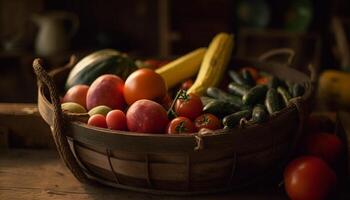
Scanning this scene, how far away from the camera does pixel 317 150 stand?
1.01 metres

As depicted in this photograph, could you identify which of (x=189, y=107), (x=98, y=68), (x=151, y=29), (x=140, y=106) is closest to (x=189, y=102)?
(x=189, y=107)

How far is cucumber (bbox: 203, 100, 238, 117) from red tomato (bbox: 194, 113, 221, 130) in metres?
0.04

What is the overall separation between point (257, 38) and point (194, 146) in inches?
80.6

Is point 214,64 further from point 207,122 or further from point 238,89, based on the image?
point 207,122

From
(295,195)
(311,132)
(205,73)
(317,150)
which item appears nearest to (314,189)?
(295,195)

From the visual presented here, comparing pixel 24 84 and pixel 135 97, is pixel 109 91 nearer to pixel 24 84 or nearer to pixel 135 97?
pixel 135 97

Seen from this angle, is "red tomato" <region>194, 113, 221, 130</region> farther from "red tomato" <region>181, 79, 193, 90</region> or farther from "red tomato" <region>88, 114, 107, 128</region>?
"red tomato" <region>181, 79, 193, 90</region>

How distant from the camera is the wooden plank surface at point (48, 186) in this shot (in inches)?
37.0

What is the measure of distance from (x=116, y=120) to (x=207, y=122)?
0.18m

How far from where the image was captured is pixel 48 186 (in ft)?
3.24

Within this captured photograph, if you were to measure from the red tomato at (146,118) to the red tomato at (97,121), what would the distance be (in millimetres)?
47

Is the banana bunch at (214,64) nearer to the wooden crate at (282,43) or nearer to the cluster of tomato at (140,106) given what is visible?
the cluster of tomato at (140,106)

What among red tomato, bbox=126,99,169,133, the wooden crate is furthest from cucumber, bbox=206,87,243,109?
the wooden crate

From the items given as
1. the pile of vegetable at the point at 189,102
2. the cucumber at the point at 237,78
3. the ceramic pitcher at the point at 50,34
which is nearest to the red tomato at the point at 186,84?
the pile of vegetable at the point at 189,102
